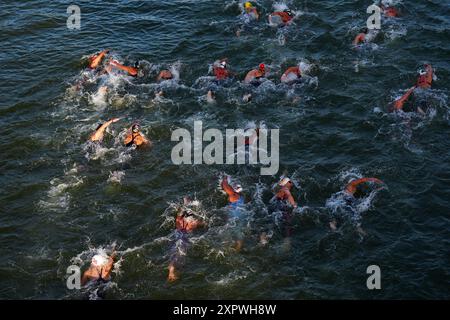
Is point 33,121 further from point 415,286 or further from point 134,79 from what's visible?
point 415,286

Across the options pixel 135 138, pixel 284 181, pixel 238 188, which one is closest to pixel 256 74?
pixel 135 138

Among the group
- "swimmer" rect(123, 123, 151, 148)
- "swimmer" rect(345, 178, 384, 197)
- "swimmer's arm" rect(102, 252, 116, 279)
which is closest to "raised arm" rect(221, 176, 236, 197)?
"swimmer" rect(345, 178, 384, 197)

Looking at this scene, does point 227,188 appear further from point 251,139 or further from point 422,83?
point 422,83

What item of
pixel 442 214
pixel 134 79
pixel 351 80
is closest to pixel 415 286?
pixel 442 214

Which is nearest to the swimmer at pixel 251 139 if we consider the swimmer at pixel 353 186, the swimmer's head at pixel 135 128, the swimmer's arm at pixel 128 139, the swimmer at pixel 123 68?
the swimmer's head at pixel 135 128

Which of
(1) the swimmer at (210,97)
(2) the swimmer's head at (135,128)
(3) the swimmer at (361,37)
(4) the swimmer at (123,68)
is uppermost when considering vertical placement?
(3) the swimmer at (361,37)

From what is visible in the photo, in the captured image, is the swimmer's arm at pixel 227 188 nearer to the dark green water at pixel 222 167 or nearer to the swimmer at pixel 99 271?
the dark green water at pixel 222 167

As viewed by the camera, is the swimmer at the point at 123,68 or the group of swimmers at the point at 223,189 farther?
the swimmer at the point at 123,68
